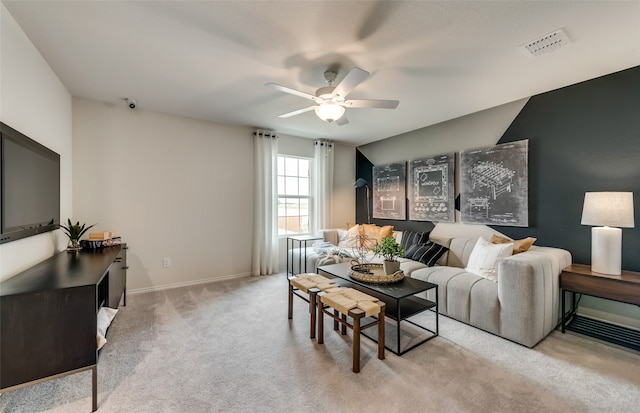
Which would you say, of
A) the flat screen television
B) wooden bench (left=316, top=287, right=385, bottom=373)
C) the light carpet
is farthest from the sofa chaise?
the flat screen television

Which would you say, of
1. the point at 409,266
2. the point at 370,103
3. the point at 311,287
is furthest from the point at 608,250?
the point at 311,287

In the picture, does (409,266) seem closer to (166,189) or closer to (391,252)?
(391,252)

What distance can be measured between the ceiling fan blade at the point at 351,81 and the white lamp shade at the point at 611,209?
2.26m

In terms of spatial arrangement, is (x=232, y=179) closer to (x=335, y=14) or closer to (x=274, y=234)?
(x=274, y=234)

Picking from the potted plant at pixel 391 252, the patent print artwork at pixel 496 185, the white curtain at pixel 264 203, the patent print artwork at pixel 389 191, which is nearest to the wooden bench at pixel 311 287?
the potted plant at pixel 391 252

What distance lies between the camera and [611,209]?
2.31 m

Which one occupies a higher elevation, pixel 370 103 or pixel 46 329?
pixel 370 103

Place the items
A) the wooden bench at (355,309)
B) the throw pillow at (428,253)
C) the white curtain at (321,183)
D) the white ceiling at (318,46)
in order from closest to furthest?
1. the white ceiling at (318,46)
2. the wooden bench at (355,309)
3. the throw pillow at (428,253)
4. the white curtain at (321,183)

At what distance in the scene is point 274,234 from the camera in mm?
4586

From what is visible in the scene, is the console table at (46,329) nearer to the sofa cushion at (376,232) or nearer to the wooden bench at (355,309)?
the wooden bench at (355,309)

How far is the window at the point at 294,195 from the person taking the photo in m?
4.89

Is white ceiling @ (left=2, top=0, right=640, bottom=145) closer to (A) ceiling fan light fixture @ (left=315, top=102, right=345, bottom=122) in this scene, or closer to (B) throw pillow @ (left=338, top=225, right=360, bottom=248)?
(A) ceiling fan light fixture @ (left=315, top=102, right=345, bottom=122)

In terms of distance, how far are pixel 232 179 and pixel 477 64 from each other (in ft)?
11.1

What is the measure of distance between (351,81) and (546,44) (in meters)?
1.52
